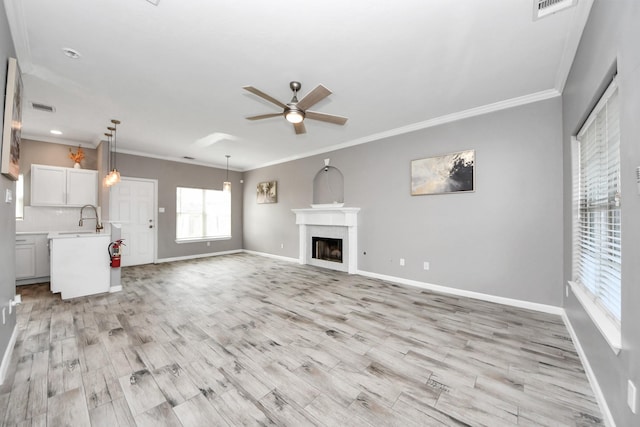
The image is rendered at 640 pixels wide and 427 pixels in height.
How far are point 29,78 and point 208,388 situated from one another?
403 centimetres

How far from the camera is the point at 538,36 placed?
2.24m

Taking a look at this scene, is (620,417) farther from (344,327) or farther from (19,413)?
(19,413)

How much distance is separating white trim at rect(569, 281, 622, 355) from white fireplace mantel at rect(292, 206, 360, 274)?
3.42 meters

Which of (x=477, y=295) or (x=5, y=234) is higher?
(x=5, y=234)

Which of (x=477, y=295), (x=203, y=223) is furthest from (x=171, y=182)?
(x=477, y=295)

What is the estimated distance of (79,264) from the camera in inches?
150

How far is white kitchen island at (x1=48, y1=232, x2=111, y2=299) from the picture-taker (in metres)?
3.66

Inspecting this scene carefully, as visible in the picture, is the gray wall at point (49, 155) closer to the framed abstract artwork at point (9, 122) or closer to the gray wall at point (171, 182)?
the gray wall at point (171, 182)

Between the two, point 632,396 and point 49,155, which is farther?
point 49,155

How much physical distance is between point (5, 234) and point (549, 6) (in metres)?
4.67

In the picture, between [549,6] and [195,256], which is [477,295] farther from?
[195,256]

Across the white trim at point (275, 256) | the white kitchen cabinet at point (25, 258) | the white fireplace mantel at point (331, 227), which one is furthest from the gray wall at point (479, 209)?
the white kitchen cabinet at point (25, 258)

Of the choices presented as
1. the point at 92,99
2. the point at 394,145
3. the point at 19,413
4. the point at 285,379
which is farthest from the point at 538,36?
the point at 92,99

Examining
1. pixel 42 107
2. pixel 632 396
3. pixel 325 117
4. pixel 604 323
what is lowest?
pixel 632 396
